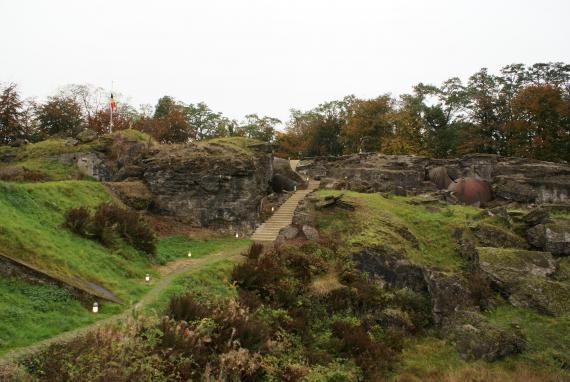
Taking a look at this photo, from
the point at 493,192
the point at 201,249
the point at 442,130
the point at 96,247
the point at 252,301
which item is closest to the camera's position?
the point at 252,301

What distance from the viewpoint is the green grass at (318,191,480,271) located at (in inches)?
700

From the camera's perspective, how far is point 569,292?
14.4 m

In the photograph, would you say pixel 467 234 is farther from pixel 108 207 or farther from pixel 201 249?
pixel 108 207

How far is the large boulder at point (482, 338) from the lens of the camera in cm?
1248

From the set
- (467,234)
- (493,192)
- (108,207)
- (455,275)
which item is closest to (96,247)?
(108,207)

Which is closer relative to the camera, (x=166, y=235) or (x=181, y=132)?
(x=166, y=235)

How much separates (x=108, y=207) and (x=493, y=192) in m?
23.9

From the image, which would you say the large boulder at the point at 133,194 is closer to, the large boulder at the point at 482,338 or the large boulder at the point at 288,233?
the large boulder at the point at 288,233

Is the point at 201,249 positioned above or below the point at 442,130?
below

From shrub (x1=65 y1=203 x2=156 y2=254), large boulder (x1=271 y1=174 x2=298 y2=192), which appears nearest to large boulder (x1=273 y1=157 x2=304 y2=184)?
large boulder (x1=271 y1=174 x2=298 y2=192)

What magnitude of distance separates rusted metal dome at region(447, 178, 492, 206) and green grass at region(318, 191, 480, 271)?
427cm

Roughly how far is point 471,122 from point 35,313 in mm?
46170

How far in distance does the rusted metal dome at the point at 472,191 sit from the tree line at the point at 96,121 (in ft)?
77.5

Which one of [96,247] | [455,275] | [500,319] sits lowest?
[500,319]
